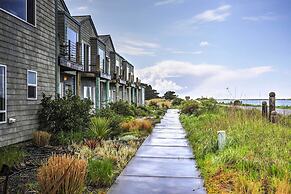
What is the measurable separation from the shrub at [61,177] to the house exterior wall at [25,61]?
674 centimetres

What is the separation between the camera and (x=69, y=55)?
18453 mm

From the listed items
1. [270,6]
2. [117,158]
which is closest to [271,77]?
[270,6]

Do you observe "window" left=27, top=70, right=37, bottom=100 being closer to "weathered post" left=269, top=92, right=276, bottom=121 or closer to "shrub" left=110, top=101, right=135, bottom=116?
"weathered post" left=269, top=92, right=276, bottom=121

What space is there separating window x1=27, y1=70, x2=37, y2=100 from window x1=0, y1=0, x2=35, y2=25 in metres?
1.99

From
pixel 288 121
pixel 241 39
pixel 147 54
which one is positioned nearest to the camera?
pixel 288 121

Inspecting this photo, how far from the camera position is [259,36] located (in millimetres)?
17000

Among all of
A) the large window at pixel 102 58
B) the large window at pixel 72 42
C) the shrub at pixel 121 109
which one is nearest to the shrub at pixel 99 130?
the large window at pixel 72 42

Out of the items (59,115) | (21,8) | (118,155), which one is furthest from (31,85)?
(118,155)

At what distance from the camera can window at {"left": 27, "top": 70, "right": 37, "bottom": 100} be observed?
505 inches

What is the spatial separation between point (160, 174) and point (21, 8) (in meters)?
8.67

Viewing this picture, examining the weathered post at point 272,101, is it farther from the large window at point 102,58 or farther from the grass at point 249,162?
the large window at point 102,58

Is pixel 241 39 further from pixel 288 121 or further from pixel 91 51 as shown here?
pixel 91 51

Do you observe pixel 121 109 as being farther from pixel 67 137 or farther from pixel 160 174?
pixel 160 174

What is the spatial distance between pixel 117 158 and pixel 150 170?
1190 mm
